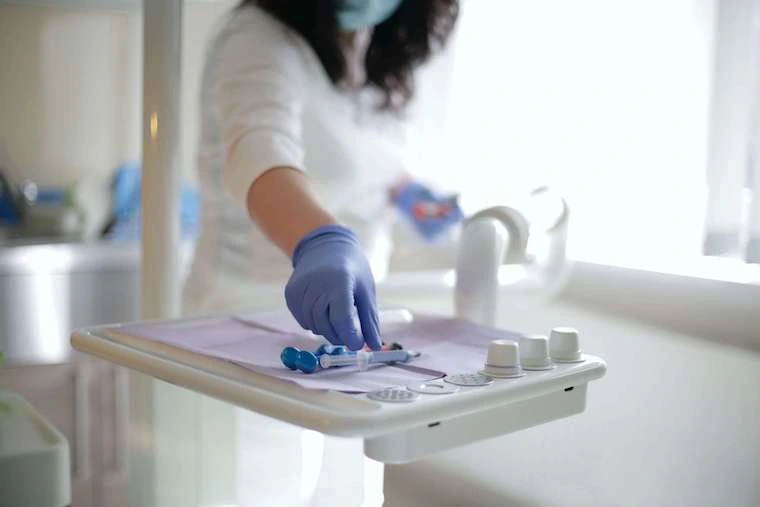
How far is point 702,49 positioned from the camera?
101 cm

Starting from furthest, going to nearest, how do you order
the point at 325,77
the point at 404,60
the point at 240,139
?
the point at 404,60 → the point at 325,77 → the point at 240,139

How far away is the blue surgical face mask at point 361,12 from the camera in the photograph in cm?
108

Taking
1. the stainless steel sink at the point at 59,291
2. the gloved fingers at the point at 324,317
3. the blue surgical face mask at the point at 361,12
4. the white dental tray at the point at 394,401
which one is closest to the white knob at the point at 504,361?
the white dental tray at the point at 394,401

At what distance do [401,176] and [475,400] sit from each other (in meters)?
0.79

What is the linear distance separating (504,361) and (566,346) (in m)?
0.08

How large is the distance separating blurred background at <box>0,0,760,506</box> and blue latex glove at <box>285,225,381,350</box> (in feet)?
0.93

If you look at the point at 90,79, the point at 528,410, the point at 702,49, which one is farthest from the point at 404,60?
the point at 90,79

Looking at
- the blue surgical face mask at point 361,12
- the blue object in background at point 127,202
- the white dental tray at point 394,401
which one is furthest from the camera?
the blue object in background at point 127,202

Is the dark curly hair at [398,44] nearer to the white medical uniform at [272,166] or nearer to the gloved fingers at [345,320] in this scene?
the white medical uniform at [272,166]

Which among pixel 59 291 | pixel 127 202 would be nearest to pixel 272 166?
pixel 59 291

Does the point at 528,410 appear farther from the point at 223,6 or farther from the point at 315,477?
the point at 223,6

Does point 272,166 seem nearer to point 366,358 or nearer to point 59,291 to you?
point 366,358

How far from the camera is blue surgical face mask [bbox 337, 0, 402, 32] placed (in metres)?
1.08

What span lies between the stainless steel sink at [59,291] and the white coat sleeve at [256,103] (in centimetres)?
51
